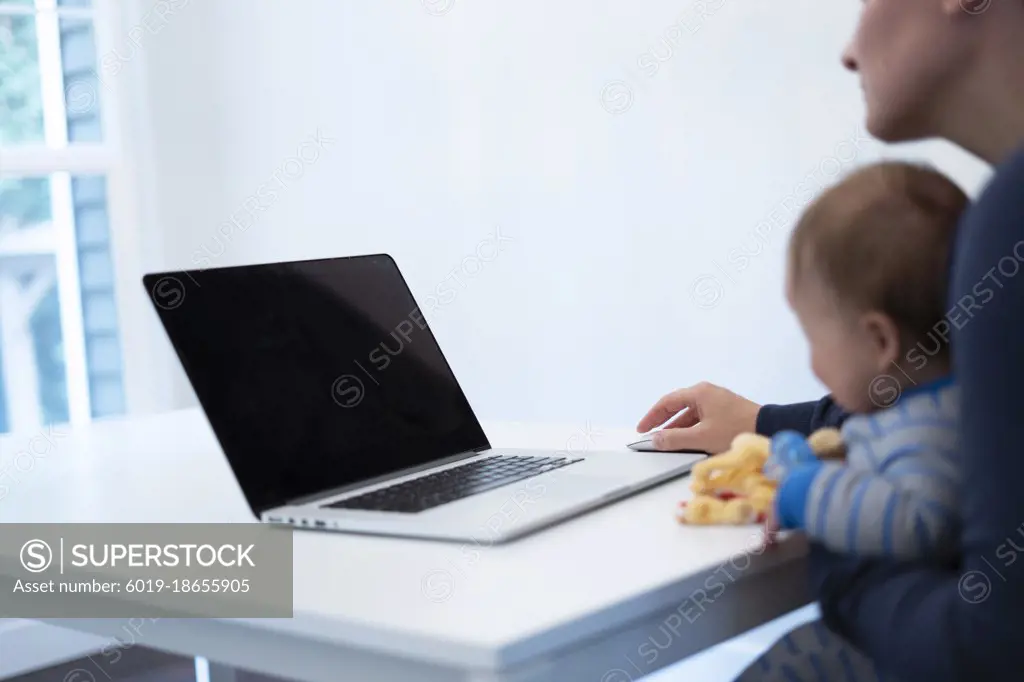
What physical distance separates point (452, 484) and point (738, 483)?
0.29m

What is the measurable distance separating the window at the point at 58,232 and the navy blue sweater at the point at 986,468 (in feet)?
10.5

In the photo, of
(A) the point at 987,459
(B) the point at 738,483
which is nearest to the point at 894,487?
(A) the point at 987,459

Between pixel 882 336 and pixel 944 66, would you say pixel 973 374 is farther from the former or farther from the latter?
pixel 944 66

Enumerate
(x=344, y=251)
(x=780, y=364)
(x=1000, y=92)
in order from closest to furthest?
(x=1000, y=92) < (x=780, y=364) < (x=344, y=251)

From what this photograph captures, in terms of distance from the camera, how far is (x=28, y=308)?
3.62 m

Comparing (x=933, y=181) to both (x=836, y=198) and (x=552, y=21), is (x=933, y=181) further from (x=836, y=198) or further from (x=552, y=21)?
(x=552, y=21)

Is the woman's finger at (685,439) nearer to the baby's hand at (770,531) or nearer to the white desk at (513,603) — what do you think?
the white desk at (513,603)

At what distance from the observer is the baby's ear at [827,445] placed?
1059 millimetres

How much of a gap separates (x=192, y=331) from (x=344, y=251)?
2.35 meters

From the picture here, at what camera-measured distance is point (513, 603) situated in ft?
2.73

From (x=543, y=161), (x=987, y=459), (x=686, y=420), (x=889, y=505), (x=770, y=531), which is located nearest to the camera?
(x=987, y=459)

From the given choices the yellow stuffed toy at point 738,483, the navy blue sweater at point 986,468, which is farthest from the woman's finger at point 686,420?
the navy blue sweater at point 986,468

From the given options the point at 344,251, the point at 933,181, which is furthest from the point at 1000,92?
the point at 344,251

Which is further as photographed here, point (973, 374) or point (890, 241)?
point (890, 241)
